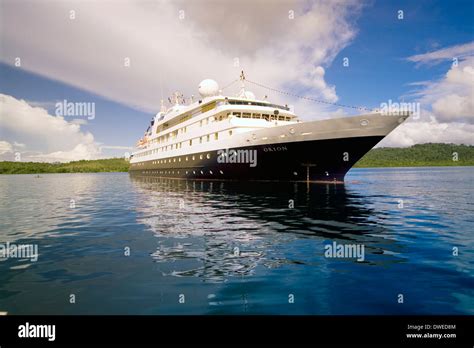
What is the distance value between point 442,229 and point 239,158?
19.9 m

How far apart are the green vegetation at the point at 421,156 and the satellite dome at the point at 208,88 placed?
124684 millimetres

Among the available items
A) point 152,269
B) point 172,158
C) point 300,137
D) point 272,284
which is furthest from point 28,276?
point 172,158

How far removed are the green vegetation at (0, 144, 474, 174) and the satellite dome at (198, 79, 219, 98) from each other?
409 ft

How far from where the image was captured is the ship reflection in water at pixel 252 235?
6483 mm

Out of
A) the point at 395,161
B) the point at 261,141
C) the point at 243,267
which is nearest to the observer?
the point at 243,267

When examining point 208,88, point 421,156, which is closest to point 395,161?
point 421,156

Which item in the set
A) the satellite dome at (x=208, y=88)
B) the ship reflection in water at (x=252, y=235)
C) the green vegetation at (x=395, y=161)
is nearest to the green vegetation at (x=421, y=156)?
the green vegetation at (x=395, y=161)

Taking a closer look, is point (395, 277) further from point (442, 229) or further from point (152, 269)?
point (442, 229)

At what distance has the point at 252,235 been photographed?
9141 millimetres

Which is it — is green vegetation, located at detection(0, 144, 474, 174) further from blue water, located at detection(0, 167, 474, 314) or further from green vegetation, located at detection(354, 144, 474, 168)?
blue water, located at detection(0, 167, 474, 314)

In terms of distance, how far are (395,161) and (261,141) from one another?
148814 millimetres

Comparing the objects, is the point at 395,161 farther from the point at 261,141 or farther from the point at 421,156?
the point at 261,141

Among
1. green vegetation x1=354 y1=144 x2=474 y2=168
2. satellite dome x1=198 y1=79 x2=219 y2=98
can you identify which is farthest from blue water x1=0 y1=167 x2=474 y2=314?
green vegetation x1=354 y1=144 x2=474 y2=168
